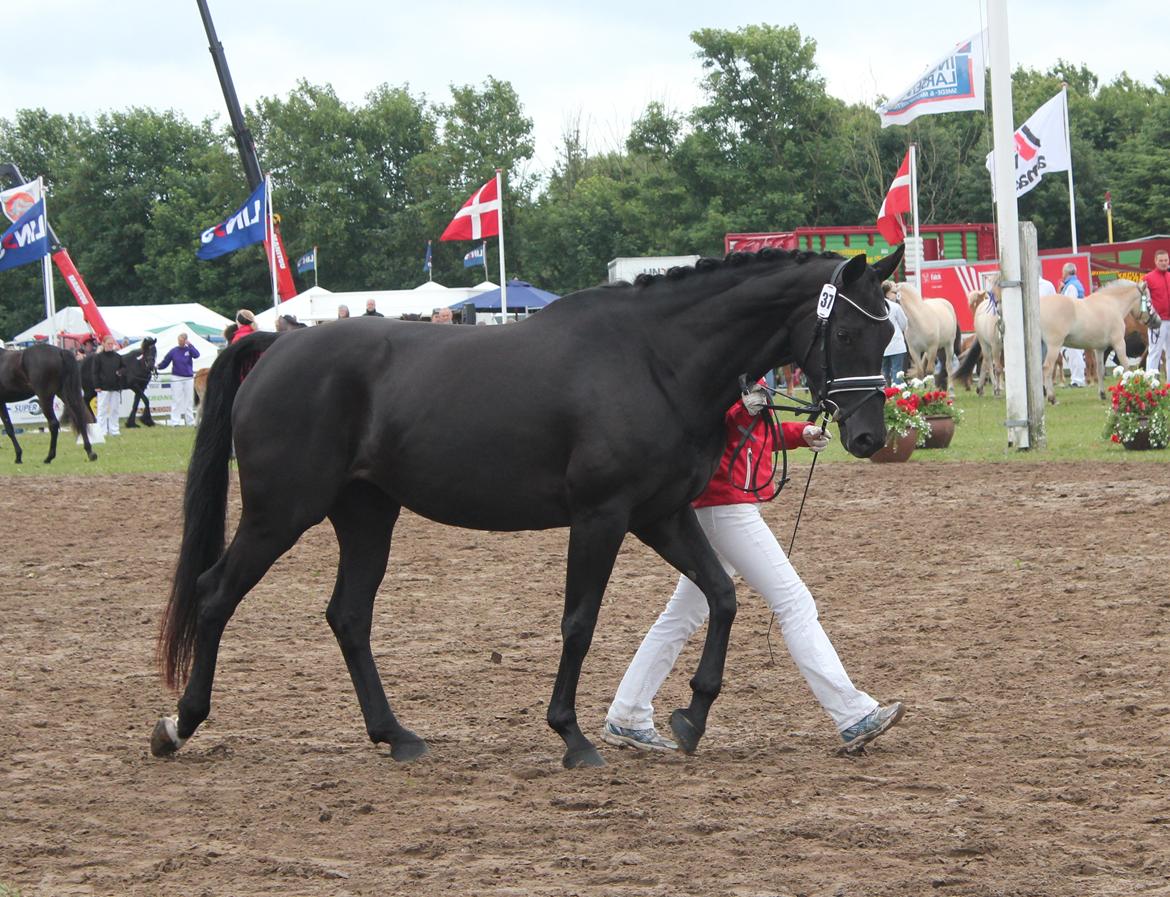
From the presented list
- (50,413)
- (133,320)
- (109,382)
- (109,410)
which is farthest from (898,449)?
(133,320)

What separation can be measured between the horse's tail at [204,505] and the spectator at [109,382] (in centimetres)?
2159

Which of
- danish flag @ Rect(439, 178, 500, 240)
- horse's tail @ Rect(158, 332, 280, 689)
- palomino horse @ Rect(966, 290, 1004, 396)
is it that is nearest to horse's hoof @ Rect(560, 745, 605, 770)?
horse's tail @ Rect(158, 332, 280, 689)

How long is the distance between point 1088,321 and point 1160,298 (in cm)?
169

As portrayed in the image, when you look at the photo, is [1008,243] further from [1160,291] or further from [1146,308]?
[1146,308]

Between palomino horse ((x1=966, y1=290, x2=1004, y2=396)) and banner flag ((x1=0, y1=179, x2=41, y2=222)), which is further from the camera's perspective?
banner flag ((x1=0, y1=179, x2=41, y2=222))

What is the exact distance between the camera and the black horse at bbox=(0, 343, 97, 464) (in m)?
20.4

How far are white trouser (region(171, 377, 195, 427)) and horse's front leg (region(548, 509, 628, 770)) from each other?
2507 cm

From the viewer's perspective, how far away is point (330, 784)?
4848 mm

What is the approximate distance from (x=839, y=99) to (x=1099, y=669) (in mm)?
55046

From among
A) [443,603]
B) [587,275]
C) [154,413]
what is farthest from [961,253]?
[443,603]

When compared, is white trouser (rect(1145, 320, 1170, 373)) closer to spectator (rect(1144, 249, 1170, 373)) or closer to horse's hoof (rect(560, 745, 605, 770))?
spectator (rect(1144, 249, 1170, 373))

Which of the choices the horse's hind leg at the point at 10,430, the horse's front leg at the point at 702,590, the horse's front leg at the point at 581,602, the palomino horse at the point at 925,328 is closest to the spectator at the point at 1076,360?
the palomino horse at the point at 925,328

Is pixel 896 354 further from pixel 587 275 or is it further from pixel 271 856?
pixel 587 275

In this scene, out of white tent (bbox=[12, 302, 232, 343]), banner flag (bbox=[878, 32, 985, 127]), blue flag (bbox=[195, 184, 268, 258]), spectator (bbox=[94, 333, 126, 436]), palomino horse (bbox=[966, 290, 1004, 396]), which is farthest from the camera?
white tent (bbox=[12, 302, 232, 343])
